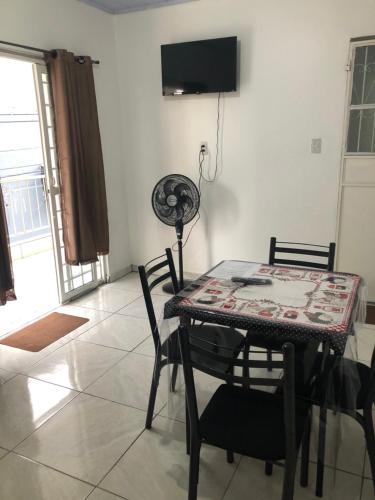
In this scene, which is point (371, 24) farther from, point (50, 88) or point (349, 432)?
point (349, 432)

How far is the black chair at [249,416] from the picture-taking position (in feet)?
4.45

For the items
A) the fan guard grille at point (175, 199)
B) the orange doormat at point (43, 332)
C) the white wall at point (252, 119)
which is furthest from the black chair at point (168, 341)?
the white wall at point (252, 119)

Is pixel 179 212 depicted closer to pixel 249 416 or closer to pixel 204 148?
pixel 204 148

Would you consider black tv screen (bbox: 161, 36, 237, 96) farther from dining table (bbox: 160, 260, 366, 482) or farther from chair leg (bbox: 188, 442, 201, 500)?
chair leg (bbox: 188, 442, 201, 500)

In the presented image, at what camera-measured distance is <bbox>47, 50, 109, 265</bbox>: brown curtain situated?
3.32 metres

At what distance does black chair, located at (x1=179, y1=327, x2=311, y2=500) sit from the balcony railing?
3.95 meters

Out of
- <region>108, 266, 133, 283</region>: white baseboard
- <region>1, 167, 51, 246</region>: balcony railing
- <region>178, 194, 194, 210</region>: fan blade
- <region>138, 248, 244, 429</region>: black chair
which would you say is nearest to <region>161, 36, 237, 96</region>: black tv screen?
<region>178, 194, 194, 210</region>: fan blade

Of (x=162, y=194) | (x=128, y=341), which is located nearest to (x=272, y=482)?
(x=128, y=341)

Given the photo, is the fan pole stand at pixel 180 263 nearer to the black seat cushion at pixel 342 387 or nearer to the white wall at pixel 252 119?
the white wall at pixel 252 119

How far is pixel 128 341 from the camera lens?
10.1 ft

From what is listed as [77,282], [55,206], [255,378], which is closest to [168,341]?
[255,378]

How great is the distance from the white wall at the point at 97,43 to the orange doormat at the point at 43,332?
3.20 feet

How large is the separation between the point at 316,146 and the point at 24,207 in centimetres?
354

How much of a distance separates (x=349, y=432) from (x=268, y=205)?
218 cm
